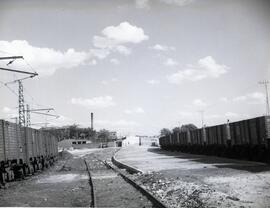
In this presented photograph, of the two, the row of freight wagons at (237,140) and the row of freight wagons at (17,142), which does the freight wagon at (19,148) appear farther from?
the row of freight wagons at (237,140)

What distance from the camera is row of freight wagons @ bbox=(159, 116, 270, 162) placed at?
22.6 m

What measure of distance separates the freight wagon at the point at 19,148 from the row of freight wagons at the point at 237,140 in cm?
1273

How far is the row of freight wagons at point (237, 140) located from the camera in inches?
890

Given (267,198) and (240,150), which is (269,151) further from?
(267,198)

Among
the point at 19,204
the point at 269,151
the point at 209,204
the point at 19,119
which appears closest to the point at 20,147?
the point at 19,204

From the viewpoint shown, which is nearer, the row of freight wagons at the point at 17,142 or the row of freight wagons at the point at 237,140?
the row of freight wagons at the point at 17,142

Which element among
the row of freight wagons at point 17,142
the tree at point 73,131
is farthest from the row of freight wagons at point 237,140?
the tree at point 73,131

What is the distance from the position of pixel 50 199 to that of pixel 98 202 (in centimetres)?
218

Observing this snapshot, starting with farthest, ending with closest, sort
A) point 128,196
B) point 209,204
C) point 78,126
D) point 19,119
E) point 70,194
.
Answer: point 78,126 → point 19,119 → point 70,194 → point 128,196 → point 209,204

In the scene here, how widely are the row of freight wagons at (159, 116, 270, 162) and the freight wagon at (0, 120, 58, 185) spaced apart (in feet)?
41.8

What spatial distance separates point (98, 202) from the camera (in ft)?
41.3

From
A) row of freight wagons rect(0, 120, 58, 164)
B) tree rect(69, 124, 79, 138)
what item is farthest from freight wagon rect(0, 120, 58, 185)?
tree rect(69, 124, 79, 138)

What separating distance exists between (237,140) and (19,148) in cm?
1367

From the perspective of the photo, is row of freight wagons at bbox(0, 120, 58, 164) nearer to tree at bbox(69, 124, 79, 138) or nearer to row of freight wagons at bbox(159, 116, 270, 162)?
row of freight wagons at bbox(159, 116, 270, 162)
